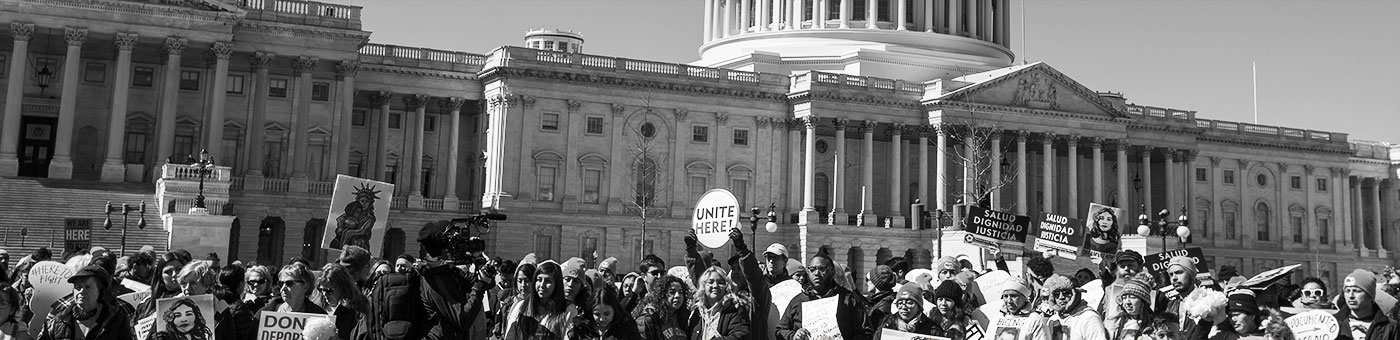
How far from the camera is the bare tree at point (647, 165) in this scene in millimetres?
63938

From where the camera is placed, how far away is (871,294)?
13781 millimetres

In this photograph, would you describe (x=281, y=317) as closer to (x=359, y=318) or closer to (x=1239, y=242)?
(x=359, y=318)

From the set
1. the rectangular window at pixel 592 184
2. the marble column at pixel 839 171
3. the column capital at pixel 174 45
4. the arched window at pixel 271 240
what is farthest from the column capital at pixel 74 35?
the marble column at pixel 839 171

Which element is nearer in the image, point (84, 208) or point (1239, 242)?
point (84, 208)

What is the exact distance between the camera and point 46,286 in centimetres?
1269

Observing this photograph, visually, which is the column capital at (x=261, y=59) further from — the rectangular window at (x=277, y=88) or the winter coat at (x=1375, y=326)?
the winter coat at (x=1375, y=326)

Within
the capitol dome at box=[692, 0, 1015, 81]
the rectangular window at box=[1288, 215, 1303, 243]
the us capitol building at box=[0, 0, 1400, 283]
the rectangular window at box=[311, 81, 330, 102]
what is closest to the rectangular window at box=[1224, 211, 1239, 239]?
the us capitol building at box=[0, 0, 1400, 283]

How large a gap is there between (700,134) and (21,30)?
1157 inches

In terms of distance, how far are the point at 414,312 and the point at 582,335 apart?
1364mm

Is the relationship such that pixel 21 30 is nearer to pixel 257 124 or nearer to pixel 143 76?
pixel 143 76

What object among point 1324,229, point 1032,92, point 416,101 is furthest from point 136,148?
point 1324,229

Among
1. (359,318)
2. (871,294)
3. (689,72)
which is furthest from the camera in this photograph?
(689,72)

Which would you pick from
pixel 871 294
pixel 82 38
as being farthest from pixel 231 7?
pixel 871 294

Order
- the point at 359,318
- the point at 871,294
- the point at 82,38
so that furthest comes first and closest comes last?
the point at 82,38
the point at 871,294
the point at 359,318
